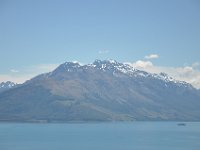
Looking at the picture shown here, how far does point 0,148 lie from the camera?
139250 mm

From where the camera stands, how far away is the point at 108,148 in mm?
141875

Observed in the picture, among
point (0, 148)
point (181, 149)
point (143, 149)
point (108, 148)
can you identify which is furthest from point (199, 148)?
point (0, 148)

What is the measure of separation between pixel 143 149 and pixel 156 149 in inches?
154

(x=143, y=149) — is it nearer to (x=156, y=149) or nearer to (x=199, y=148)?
(x=156, y=149)

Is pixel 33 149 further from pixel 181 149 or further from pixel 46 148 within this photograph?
pixel 181 149

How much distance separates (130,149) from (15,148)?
34964 mm

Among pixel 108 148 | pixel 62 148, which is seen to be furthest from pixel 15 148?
pixel 108 148

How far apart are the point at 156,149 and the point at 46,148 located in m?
33.3

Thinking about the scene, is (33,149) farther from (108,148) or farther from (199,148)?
(199,148)

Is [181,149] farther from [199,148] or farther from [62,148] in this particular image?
[62,148]

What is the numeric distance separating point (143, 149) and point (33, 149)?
1310 inches

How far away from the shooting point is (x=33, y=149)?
138875mm

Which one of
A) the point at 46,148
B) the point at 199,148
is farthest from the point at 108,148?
the point at 199,148

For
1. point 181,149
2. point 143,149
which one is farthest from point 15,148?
point 181,149
